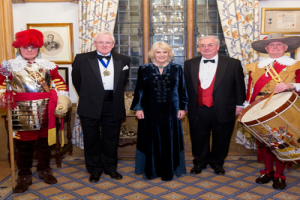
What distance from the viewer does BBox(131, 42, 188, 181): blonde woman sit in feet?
8.86

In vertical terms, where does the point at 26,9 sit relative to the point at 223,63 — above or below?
above

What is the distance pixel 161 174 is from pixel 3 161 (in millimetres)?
2279

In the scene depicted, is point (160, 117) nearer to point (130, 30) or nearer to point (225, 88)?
point (225, 88)

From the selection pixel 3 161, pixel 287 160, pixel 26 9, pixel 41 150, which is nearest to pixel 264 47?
pixel 287 160

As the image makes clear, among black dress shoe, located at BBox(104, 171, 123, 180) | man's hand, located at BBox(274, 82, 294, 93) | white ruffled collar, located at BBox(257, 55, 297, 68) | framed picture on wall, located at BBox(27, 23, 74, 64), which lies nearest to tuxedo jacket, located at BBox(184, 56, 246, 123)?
white ruffled collar, located at BBox(257, 55, 297, 68)

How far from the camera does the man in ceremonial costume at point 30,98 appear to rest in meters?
2.50

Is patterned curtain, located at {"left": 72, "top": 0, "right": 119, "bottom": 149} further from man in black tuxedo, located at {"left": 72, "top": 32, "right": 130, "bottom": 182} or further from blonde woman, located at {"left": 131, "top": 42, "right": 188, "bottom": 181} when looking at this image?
blonde woman, located at {"left": 131, "top": 42, "right": 188, "bottom": 181}

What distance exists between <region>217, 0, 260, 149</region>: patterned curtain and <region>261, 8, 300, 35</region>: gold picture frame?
0.20 m

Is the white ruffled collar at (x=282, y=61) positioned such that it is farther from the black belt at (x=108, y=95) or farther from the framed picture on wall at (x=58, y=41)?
the framed picture on wall at (x=58, y=41)

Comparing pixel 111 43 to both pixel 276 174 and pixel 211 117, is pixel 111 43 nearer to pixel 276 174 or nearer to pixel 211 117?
pixel 211 117

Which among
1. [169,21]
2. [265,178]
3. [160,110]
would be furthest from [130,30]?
[265,178]

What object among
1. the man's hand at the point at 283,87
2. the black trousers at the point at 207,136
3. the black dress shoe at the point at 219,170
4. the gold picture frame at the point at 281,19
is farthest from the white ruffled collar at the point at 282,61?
the gold picture frame at the point at 281,19

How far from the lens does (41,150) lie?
9.09 feet

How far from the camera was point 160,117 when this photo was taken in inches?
Answer: 107
